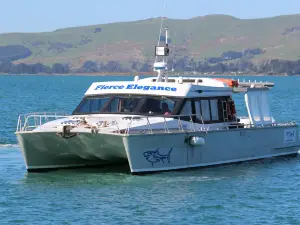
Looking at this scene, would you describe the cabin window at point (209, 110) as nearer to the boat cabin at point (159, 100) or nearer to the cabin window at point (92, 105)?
the boat cabin at point (159, 100)

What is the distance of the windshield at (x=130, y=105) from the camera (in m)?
26.2

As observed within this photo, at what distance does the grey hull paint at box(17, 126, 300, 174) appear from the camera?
24094 mm

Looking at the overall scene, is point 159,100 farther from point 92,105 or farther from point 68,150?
point 68,150

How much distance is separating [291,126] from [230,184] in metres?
7.38

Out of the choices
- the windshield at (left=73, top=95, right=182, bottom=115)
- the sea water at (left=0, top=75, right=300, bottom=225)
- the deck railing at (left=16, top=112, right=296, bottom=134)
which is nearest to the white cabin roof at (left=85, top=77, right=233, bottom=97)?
the windshield at (left=73, top=95, right=182, bottom=115)

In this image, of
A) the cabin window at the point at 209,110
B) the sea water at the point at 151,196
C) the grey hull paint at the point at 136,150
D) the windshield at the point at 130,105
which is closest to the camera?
the sea water at the point at 151,196

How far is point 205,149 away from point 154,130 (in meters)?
2.26

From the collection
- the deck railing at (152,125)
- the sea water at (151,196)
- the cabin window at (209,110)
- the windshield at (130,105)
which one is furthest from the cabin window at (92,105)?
the cabin window at (209,110)

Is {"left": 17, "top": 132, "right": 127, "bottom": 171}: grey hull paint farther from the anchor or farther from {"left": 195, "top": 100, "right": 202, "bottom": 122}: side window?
{"left": 195, "top": 100, "right": 202, "bottom": 122}: side window

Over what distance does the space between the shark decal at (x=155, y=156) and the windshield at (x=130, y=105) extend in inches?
65.0

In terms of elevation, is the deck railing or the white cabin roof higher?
the white cabin roof

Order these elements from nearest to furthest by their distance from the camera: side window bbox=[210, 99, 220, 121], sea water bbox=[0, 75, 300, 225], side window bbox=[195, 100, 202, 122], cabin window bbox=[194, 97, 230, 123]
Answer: sea water bbox=[0, 75, 300, 225] → side window bbox=[195, 100, 202, 122] → cabin window bbox=[194, 97, 230, 123] → side window bbox=[210, 99, 220, 121]

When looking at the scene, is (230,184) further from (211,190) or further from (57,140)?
(57,140)

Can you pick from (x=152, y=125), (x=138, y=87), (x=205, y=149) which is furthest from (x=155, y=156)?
(x=138, y=87)
